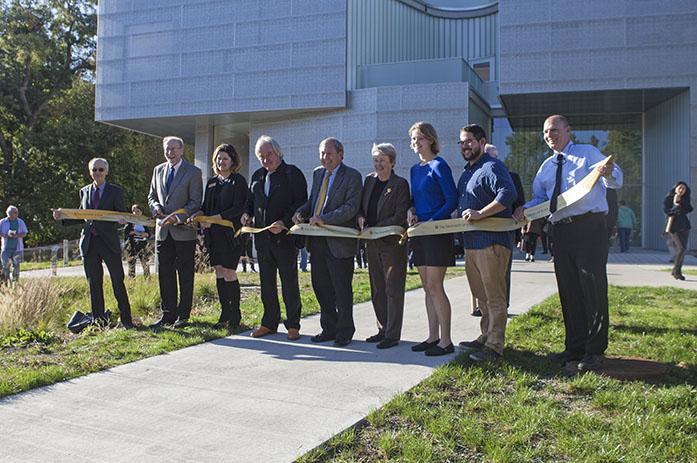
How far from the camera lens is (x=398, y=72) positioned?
24.2m

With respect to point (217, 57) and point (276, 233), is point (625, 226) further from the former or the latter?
point (276, 233)

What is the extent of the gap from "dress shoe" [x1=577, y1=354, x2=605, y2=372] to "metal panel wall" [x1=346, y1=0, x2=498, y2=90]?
21103 millimetres

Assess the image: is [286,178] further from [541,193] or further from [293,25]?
[293,25]

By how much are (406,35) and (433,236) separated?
24.7 m

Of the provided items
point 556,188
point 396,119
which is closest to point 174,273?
point 556,188

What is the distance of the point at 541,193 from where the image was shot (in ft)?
17.6

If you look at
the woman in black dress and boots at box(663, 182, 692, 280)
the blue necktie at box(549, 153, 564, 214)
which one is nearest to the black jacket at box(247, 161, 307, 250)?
the blue necktie at box(549, 153, 564, 214)

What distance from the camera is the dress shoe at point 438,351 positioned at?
218 inches

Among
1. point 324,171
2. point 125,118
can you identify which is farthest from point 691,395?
point 125,118

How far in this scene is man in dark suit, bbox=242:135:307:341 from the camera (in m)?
6.42

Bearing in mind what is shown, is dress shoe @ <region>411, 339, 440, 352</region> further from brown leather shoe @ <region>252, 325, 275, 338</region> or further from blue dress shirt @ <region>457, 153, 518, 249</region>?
brown leather shoe @ <region>252, 325, 275, 338</region>

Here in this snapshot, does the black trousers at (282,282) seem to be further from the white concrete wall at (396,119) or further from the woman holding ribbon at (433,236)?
the white concrete wall at (396,119)

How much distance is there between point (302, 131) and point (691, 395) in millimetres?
23488

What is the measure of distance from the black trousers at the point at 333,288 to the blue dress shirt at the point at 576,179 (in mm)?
1923
